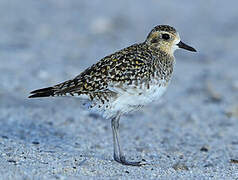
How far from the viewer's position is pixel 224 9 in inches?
696

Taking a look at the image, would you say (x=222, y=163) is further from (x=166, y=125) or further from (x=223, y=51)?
(x=223, y=51)

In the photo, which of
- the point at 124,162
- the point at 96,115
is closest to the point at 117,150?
the point at 124,162

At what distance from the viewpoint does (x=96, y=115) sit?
30.8ft

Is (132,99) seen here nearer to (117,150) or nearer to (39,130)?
(117,150)

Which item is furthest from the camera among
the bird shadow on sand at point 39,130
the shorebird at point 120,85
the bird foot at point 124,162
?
the bird shadow on sand at point 39,130

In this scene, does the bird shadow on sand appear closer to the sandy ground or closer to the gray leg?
the sandy ground

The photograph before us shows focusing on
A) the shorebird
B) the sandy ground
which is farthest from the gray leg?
the sandy ground

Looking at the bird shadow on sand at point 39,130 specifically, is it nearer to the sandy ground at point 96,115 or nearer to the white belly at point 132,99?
the sandy ground at point 96,115

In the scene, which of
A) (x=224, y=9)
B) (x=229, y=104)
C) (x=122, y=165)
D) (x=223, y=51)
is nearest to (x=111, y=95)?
(x=122, y=165)

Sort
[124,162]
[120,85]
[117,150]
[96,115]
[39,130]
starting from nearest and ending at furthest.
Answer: [120,85] < [124,162] < [117,150] < [39,130] < [96,115]

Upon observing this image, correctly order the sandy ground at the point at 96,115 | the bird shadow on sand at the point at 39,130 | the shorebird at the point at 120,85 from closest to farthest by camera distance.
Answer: the shorebird at the point at 120,85 → the sandy ground at the point at 96,115 → the bird shadow on sand at the point at 39,130

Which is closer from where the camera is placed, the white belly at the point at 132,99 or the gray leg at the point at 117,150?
the white belly at the point at 132,99

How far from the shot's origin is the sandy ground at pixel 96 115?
6.66 m

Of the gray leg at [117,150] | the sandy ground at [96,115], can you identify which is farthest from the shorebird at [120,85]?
the sandy ground at [96,115]
